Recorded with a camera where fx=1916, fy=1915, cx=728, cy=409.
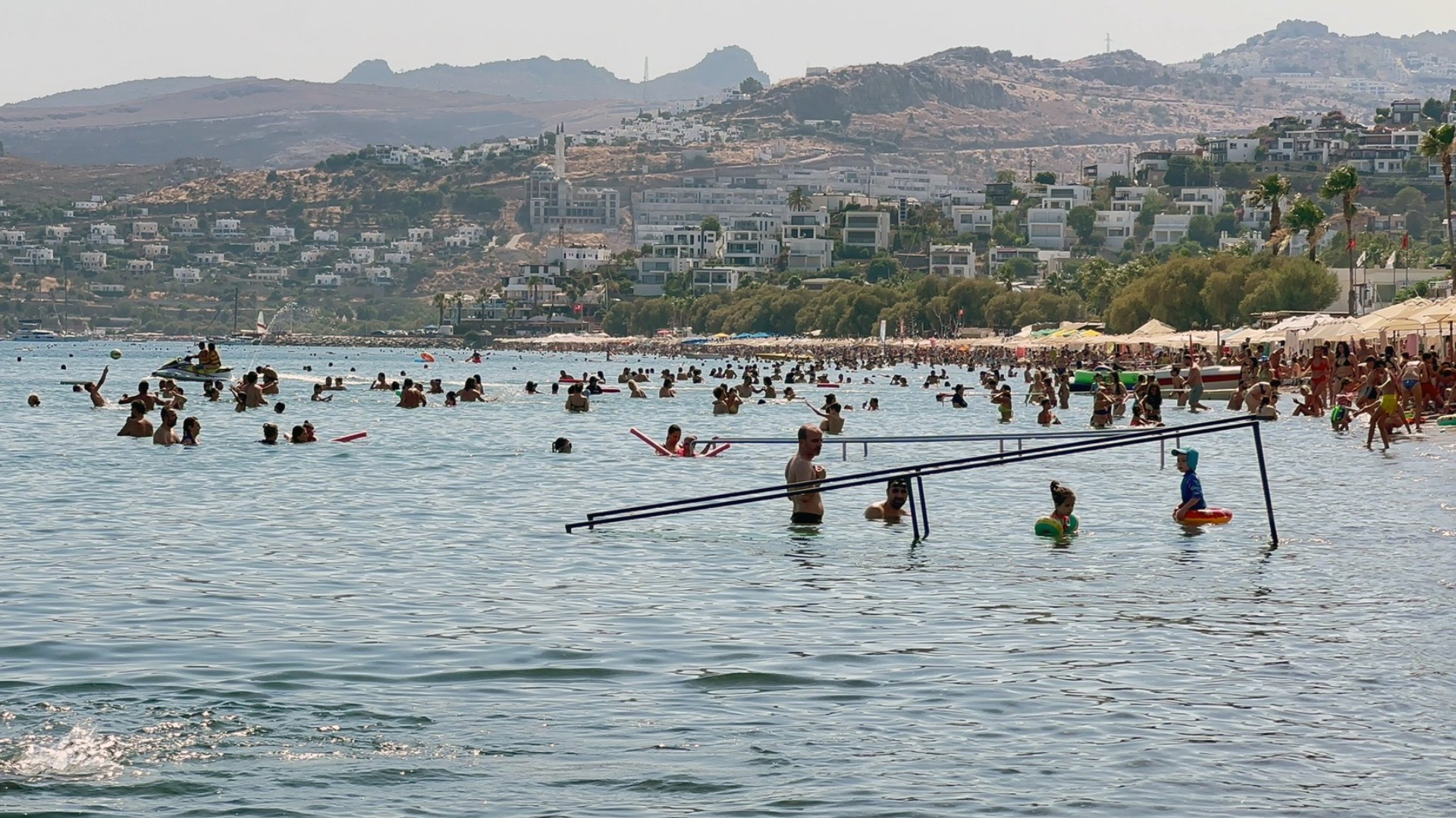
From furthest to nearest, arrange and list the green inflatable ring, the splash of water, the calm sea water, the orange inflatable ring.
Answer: the orange inflatable ring < the green inflatable ring < the splash of water < the calm sea water

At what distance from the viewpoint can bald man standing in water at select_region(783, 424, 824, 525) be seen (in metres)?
20.6

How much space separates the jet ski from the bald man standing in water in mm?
51932

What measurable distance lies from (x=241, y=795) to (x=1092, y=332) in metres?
120

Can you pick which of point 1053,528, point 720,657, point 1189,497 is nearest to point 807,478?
point 1053,528

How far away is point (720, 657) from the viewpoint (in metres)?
14.2

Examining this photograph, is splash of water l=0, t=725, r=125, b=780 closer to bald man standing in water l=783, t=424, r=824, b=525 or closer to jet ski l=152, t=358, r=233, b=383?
bald man standing in water l=783, t=424, r=824, b=525

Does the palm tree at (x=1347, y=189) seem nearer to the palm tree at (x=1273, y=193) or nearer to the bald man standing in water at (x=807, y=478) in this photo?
the palm tree at (x=1273, y=193)

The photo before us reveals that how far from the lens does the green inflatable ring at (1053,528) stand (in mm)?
22266

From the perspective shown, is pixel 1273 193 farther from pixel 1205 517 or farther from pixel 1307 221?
pixel 1205 517

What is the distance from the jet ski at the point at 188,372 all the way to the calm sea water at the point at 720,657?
146 ft

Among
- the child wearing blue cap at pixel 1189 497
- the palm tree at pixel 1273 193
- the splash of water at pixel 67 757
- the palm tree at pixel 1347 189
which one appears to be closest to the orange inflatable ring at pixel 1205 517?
the child wearing blue cap at pixel 1189 497

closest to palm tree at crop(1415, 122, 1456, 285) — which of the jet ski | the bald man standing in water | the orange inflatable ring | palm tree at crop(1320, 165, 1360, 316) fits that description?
palm tree at crop(1320, 165, 1360, 316)

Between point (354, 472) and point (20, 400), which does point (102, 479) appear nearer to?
point (354, 472)

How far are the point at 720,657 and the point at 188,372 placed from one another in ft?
209
